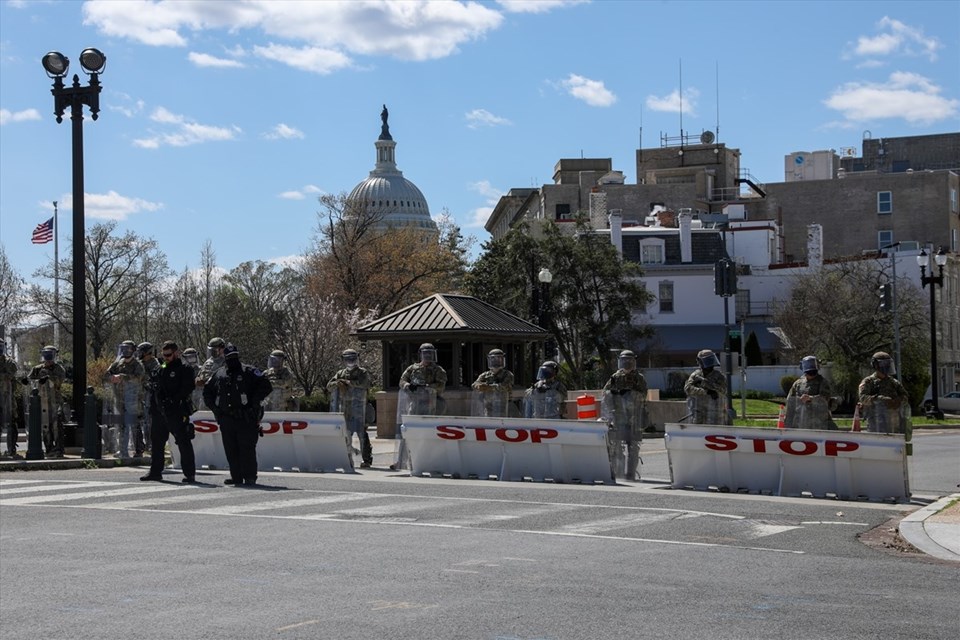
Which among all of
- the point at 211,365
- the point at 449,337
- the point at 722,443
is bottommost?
the point at 722,443

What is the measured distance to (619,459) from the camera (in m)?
19.0

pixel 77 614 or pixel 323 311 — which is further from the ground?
pixel 323 311

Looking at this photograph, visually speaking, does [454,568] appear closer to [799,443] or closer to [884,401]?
[799,443]

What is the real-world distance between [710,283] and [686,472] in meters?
54.3

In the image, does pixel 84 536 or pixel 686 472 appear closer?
pixel 84 536

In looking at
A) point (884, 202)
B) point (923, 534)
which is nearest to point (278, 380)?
point (923, 534)

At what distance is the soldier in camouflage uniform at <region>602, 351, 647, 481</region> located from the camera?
18859 mm

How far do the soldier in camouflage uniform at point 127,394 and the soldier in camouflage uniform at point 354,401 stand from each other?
3039mm

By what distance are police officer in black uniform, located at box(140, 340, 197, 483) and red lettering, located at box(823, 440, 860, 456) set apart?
8.09 meters

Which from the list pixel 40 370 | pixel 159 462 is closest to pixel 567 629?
pixel 159 462

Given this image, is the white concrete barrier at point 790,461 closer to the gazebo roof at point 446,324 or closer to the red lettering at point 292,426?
the red lettering at point 292,426

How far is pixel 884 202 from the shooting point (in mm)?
85000

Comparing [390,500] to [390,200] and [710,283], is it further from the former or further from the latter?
[390,200]

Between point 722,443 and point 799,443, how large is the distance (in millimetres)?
1024
